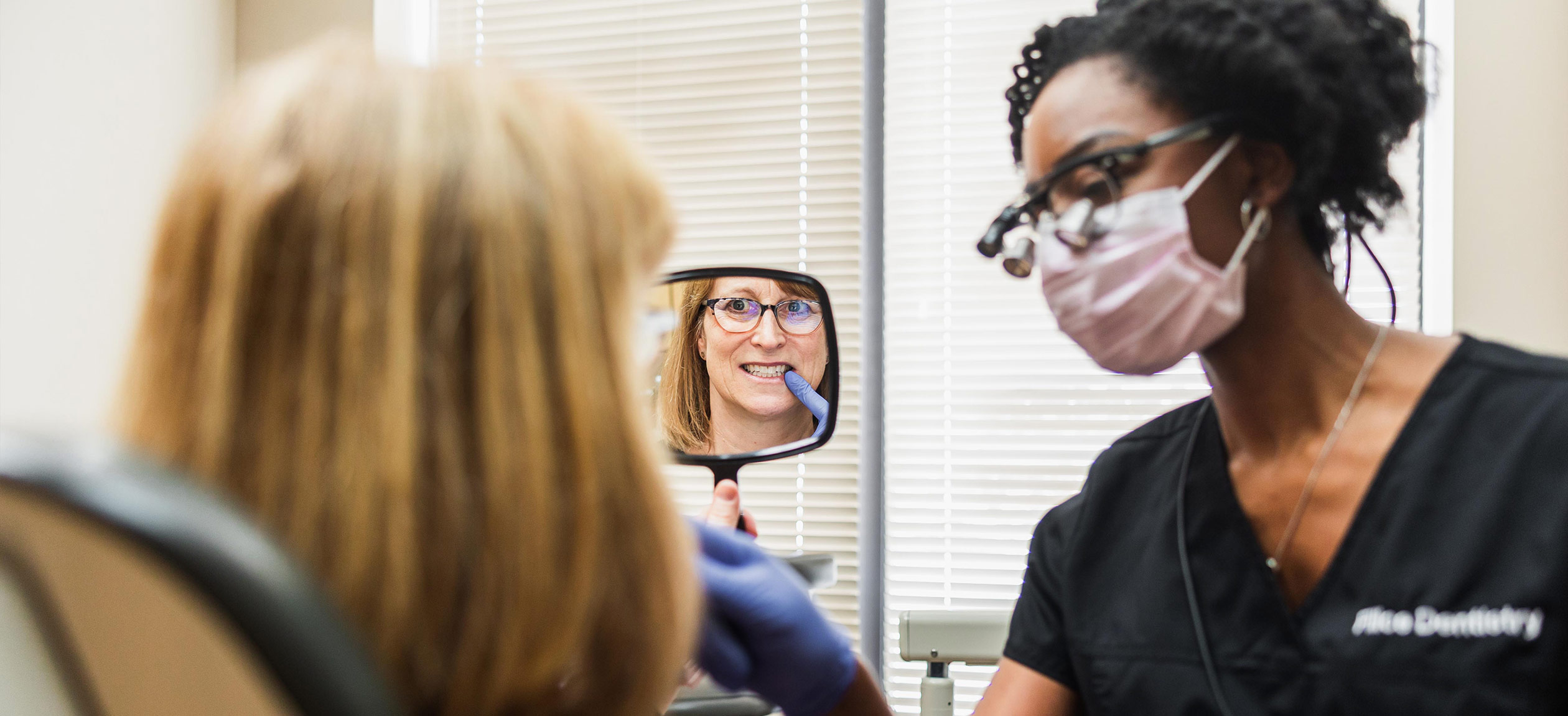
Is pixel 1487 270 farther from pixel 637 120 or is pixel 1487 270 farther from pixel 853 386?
pixel 637 120

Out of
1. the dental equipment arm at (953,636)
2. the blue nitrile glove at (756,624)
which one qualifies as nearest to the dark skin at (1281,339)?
the dental equipment arm at (953,636)

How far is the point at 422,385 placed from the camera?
418 mm

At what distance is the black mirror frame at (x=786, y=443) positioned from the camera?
0.97m

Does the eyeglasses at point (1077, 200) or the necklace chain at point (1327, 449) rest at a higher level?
the eyeglasses at point (1077, 200)

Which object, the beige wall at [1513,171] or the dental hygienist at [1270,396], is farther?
the beige wall at [1513,171]

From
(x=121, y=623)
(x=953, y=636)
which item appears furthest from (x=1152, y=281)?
(x=121, y=623)

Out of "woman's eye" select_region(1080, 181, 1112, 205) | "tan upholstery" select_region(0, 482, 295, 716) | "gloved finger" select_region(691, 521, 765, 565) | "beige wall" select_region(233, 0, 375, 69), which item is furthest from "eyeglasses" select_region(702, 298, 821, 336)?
"beige wall" select_region(233, 0, 375, 69)

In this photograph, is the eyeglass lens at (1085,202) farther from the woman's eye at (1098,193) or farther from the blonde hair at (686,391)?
the blonde hair at (686,391)

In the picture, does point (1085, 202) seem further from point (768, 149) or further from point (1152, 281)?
point (768, 149)

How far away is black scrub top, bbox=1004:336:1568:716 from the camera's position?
853 millimetres

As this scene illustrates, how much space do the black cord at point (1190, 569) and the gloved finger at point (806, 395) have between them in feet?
1.34

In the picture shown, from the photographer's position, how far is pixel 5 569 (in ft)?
1.02

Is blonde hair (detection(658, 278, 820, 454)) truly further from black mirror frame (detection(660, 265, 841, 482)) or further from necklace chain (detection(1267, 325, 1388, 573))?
necklace chain (detection(1267, 325, 1388, 573))

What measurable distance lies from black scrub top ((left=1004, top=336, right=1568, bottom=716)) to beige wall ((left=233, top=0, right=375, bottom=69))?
2.06 metres
